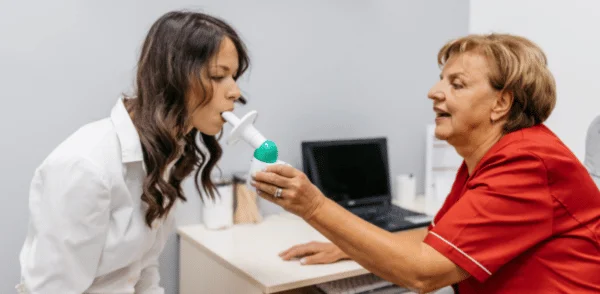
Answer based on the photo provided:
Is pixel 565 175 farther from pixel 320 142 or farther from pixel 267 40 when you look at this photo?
pixel 267 40

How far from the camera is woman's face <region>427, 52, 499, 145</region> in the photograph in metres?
1.26

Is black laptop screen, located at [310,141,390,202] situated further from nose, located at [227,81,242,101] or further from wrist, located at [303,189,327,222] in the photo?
wrist, located at [303,189,327,222]

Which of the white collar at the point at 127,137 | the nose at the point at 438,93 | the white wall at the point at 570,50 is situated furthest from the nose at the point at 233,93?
the white wall at the point at 570,50

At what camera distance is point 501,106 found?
126cm

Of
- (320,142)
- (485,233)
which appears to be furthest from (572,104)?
(485,233)

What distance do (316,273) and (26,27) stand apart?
1148 mm

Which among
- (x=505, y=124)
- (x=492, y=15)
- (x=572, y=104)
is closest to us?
(x=505, y=124)

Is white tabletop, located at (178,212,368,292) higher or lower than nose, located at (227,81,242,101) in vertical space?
lower

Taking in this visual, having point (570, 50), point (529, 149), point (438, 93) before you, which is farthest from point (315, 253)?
point (570, 50)

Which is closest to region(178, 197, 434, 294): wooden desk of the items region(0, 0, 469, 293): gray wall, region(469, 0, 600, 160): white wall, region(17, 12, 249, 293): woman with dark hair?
region(0, 0, 469, 293): gray wall

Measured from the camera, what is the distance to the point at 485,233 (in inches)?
43.5

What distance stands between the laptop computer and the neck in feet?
2.17

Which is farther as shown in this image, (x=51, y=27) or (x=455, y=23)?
(x=455, y=23)

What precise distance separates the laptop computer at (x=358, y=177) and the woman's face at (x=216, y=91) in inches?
30.3
